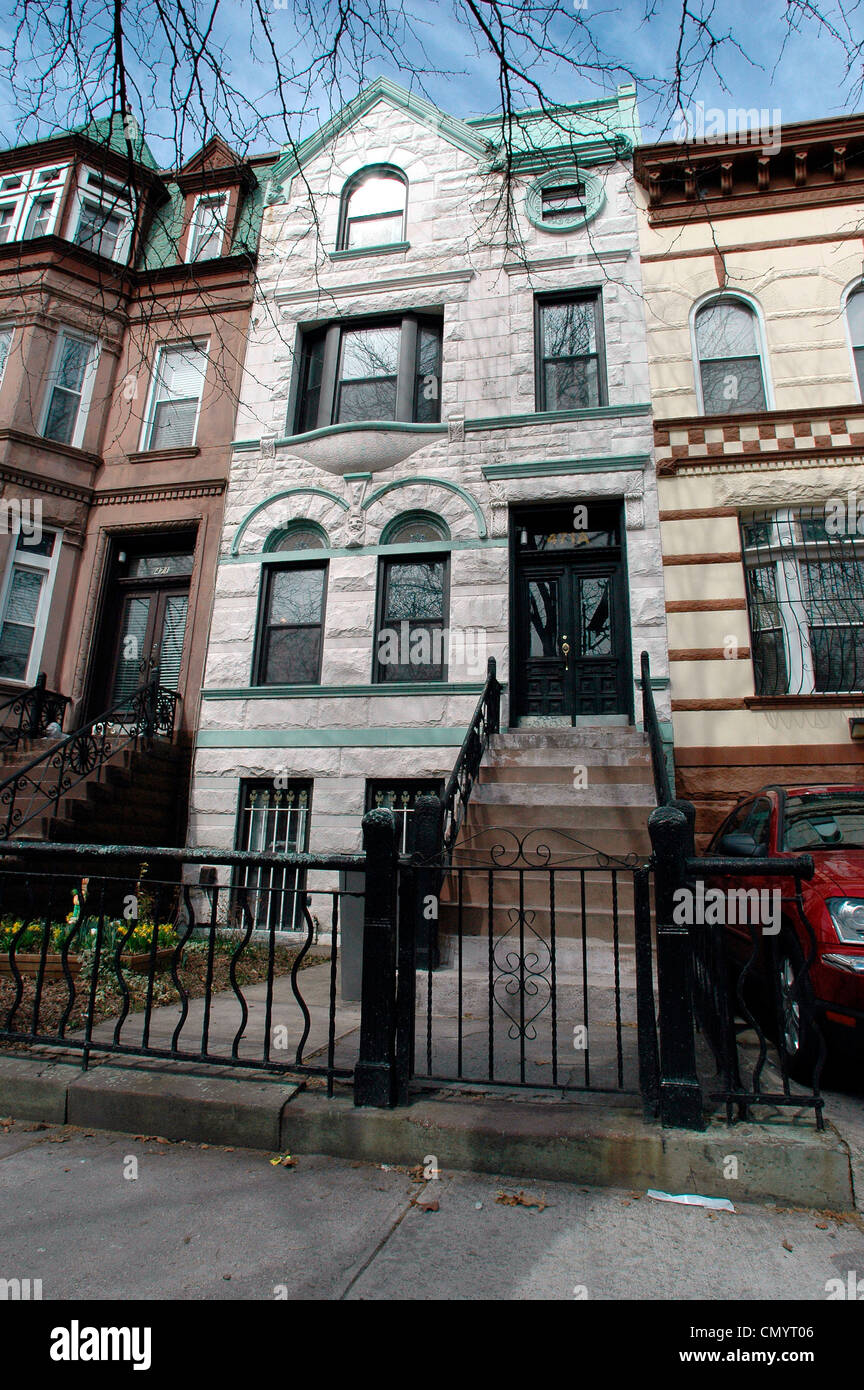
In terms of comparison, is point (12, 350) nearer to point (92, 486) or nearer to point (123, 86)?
point (92, 486)

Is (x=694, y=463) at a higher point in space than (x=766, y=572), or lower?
higher

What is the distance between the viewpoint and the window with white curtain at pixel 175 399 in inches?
508

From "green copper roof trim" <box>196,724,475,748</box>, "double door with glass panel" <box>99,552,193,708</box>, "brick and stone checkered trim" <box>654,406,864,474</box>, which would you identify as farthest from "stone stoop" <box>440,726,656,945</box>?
"double door with glass panel" <box>99,552,193,708</box>

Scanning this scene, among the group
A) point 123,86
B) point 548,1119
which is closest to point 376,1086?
point 548,1119

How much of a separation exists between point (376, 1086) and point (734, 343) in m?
11.7

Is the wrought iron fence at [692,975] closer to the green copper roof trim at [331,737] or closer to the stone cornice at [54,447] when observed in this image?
the green copper roof trim at [331,737]

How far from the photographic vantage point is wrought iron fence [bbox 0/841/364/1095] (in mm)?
3855

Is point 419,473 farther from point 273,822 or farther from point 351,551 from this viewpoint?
point 273,822

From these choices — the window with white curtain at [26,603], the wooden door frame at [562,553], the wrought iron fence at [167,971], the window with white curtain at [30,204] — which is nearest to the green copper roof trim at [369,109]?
the window with white curtain at [30,204]

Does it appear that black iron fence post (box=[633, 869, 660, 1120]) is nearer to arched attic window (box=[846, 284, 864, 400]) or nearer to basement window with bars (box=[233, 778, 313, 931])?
basement window with bars (box=[233, 778, 313, 931])

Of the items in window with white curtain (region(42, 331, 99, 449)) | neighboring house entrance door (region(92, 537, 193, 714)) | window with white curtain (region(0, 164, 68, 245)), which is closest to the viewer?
neighboring house entrance door (region(92, 537, 193, 714))

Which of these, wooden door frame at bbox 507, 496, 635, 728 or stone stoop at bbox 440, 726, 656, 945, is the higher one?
wooden door frame at bbox 507, 496, 635, 728
